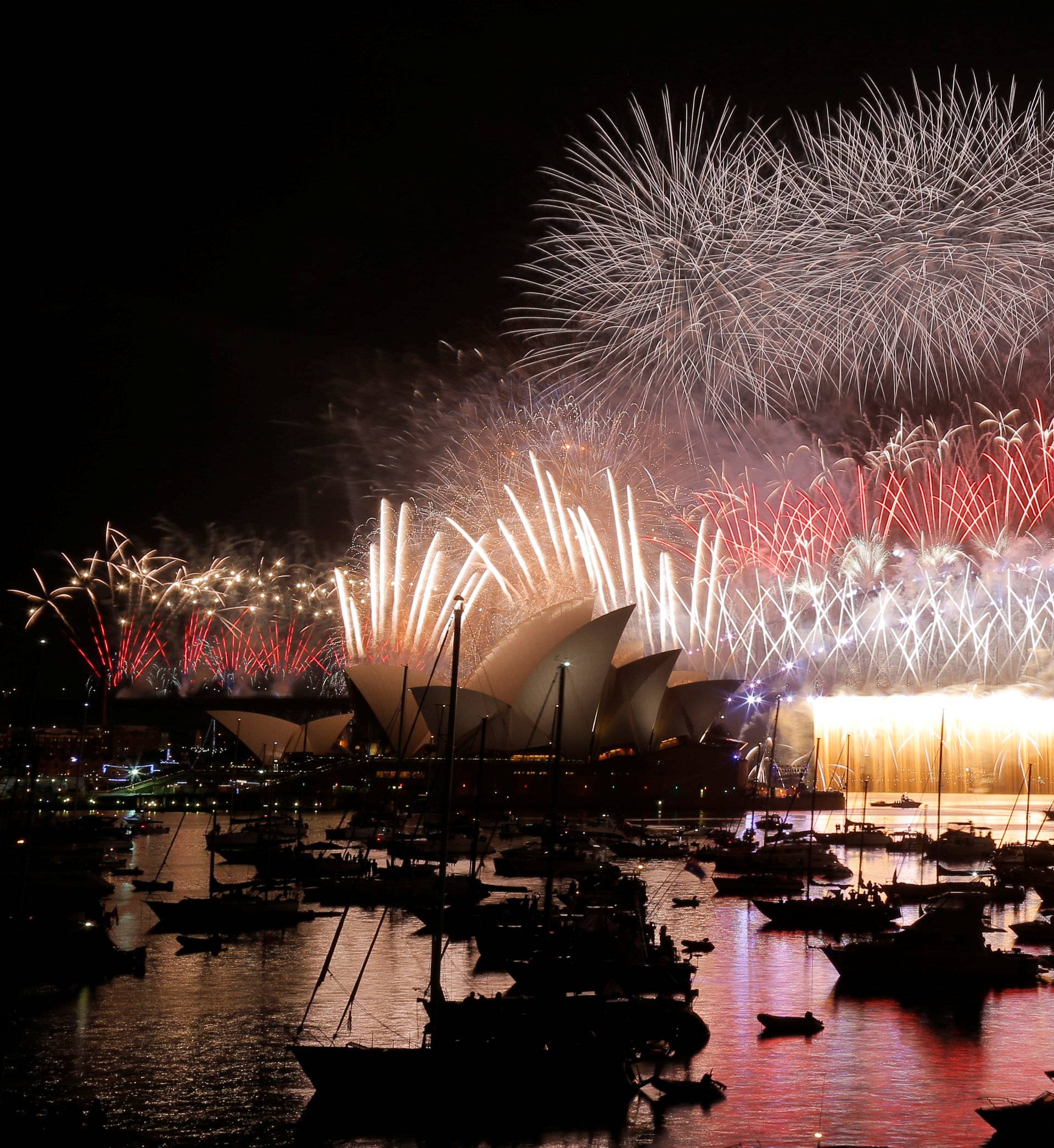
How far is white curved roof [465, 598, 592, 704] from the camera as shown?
76.9 metres

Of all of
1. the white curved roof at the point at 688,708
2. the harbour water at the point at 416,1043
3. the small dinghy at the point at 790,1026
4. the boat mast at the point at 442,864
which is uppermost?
the white curved roof at the point at 688,708

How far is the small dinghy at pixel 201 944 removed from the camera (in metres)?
35.2

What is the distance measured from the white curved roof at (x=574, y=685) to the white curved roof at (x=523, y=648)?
36 cm

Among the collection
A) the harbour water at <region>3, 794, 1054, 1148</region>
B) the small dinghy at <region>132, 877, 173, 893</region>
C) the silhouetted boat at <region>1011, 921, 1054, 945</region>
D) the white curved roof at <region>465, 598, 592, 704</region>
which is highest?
the white curved roof at <region>465, 598, 592, 704</region>

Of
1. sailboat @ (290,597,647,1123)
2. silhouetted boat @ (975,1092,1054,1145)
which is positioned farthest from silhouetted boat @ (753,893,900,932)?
sailboat @ (290,597,647,1123)

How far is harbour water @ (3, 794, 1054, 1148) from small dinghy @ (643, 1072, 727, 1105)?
0.85ft

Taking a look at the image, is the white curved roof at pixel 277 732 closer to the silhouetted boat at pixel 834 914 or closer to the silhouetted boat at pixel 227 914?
the silhouetted boat at pixel 227 914

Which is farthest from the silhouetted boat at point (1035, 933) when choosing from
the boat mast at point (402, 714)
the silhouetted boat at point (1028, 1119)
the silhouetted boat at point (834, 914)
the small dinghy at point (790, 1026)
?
the boat mast at point (402, 714)

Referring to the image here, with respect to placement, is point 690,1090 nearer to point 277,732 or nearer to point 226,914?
point 226,914

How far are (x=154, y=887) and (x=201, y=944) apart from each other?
10.9 metres

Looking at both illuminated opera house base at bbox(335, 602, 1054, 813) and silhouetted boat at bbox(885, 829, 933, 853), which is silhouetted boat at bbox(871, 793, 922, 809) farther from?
silhouetted boat at bbox(885, 829, 933, 853)

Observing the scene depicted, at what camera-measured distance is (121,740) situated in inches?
5359

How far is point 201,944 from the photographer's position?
3550 cm

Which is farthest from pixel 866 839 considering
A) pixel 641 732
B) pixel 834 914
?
pixel 834 914
